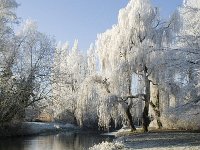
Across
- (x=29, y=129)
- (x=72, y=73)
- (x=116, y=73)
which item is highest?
(x=72, y=73)

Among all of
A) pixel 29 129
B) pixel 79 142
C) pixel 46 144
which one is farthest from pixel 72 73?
pixel 46 144

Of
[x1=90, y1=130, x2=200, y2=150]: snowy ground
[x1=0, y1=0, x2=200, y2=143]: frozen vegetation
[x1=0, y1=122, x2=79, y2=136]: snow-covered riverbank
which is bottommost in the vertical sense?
[x1=90, y1=130, x2=200, y2=150]: snowy ground

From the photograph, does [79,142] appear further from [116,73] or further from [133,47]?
[133,47]

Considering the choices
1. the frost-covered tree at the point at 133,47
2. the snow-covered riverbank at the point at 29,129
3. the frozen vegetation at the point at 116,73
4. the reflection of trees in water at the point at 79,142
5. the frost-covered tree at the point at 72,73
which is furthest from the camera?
the frost-covered tree at the point at 72,73

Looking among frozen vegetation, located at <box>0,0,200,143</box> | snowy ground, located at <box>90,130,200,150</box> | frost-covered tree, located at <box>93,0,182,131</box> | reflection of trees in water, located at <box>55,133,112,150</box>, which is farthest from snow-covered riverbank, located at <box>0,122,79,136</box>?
snowy ground, located at <box>90,130,200,150</box>

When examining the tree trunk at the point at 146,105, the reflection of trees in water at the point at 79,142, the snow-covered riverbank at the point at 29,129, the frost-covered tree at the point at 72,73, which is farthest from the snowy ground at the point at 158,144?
the frost-covered tree at the point at 72,73

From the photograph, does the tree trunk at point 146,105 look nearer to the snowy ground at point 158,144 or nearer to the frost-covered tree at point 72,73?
the snowy ground at point 158,144

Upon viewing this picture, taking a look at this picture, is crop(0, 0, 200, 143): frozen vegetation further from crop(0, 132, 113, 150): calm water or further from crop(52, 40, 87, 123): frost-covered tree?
crop(52, 40, 87, 123): frost-covered tree

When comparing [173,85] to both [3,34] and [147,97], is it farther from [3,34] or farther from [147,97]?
[3,34]

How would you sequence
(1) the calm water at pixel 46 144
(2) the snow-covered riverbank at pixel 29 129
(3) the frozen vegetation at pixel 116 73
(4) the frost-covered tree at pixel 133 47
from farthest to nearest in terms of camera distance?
(2) the snow-covered riverbank at pixel 29 129, (4) the frost-covered tree at pixel 133 47, (3) the frozen vegetation at pixel 116 73, (1) the calm water at pixel 46 144

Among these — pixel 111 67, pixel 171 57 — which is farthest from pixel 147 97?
pixel 171 57

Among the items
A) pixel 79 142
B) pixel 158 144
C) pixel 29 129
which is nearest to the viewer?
pixel 158 144

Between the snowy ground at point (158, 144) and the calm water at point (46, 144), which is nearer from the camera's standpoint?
the snowy ground at point (158, 144)

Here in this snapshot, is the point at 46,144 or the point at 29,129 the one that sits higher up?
the point at 29,129
